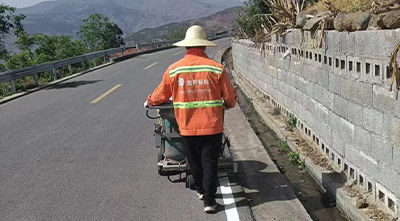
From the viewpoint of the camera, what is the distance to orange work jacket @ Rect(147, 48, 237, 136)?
4484mm

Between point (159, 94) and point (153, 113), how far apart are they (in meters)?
5.50

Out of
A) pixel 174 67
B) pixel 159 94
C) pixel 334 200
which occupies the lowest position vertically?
pixel 334 200

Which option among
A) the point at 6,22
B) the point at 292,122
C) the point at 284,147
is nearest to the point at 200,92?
the point at 284,147

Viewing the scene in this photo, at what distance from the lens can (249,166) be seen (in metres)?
6.14

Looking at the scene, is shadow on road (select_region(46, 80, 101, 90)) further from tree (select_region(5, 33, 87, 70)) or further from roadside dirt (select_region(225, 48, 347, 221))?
tree (select_region(5, 33, 87, 70))

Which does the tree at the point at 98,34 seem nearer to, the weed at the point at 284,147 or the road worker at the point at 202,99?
the weed at the point at 284,147

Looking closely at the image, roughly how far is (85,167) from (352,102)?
3904 mm

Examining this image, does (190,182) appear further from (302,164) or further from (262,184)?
(302,164)

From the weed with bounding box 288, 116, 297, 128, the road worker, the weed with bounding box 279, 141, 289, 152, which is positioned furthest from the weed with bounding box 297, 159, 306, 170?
the road worker

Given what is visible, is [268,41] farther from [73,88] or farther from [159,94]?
[73,88]

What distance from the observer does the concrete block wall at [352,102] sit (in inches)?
157

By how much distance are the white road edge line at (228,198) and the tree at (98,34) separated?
39.2 metres

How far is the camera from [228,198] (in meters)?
5.05

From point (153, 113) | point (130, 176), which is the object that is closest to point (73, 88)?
point (153, 113)
